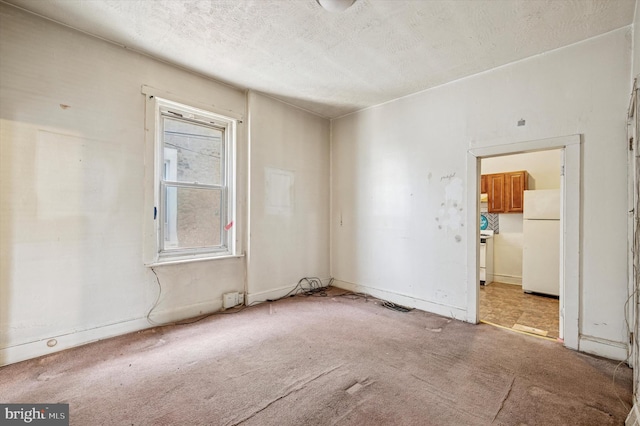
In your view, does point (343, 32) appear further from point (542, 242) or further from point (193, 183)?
point (542, 242)

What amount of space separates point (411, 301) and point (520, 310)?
1.50 meters

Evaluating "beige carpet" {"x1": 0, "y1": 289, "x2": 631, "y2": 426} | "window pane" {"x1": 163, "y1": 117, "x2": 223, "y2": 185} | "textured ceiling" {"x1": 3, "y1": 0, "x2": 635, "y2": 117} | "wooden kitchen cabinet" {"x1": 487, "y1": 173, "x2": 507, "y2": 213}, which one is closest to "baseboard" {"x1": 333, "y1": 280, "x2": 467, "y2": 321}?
"beige carpet" {"x1": 0, "y1": 289, "x2": 631, "y2": 426}

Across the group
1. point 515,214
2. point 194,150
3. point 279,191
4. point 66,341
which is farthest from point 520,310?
point 66,341

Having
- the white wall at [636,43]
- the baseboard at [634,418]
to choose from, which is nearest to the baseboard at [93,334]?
the baseboard at [634,418]

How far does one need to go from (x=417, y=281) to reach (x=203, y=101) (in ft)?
11.7

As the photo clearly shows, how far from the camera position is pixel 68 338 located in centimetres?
249

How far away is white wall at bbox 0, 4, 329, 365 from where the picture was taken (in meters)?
2.26

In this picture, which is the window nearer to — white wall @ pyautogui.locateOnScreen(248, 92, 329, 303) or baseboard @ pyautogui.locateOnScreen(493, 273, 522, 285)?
white wall @ pyautogui.locateOnScreen(248, 92, 329, 303)

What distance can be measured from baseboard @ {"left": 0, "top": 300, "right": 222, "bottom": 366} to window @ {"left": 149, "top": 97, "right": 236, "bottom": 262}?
24.0 inches

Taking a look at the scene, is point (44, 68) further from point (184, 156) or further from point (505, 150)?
point (505, 150)

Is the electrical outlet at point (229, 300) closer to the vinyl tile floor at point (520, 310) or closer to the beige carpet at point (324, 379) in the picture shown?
the beige carpet at point (324, 379)

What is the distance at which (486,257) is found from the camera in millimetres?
5207

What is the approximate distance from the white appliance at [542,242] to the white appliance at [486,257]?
61cm

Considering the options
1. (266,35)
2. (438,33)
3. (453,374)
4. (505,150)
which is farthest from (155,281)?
(505,150)
